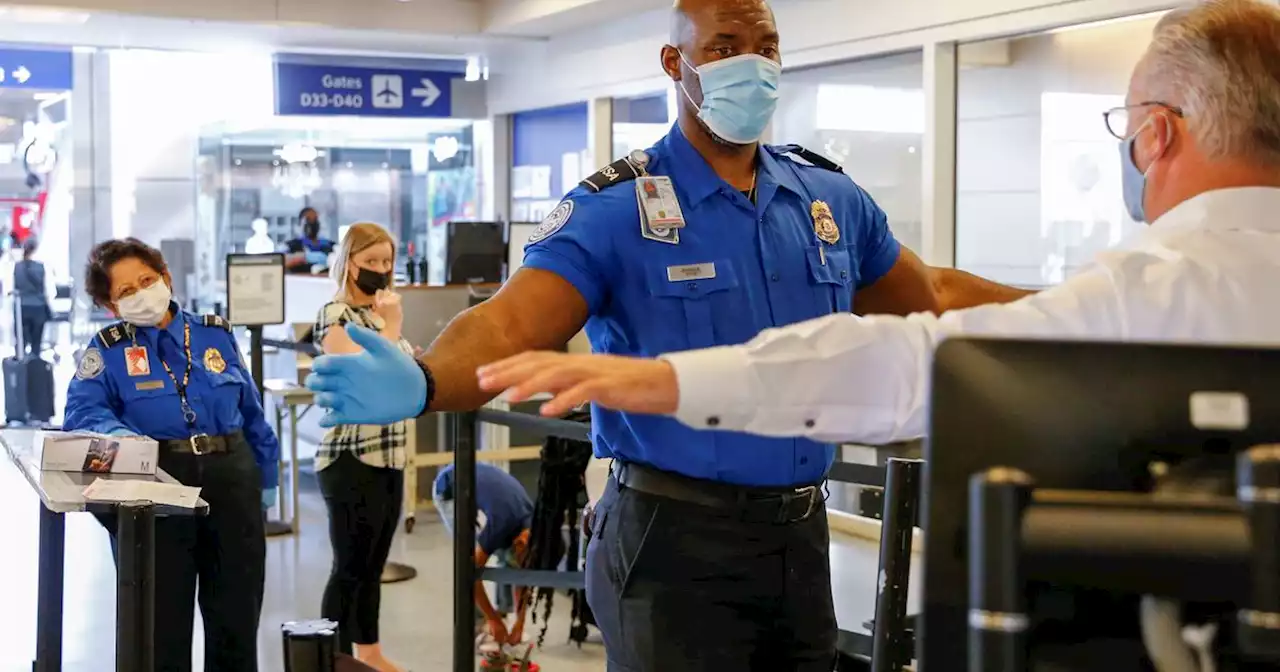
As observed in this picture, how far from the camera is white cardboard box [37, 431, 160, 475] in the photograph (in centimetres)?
346

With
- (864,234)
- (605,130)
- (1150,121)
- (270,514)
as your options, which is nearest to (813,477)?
(864,234)

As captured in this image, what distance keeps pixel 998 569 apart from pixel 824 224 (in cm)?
134

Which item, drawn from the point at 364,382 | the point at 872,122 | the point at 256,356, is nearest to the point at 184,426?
the point at 364,382

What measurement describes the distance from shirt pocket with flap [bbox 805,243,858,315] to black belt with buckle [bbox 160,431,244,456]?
2.36 meters

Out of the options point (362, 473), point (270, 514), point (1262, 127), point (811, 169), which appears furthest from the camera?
point (270, 514)

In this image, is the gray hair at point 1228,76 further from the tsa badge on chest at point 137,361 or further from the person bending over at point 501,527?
the person bending over at point 501,527

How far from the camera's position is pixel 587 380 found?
A: 1173 mm

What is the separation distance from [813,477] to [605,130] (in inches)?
344

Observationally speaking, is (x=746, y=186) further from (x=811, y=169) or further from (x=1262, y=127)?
(x=1262, y=127)

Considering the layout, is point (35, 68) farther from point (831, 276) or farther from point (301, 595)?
point (831, 276)

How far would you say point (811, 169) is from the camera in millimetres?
2334

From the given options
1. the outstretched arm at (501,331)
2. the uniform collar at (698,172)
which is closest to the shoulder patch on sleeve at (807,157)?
the uniform collar at (698,172)

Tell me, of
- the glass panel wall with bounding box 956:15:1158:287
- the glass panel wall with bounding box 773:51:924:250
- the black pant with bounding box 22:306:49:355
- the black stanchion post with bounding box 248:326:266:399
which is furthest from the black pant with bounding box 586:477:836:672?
the black pant with bounding box 22:306:49:355

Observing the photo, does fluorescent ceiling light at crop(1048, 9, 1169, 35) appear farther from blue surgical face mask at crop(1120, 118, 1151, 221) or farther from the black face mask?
blue surgical face mask at crop(1120, 118, 1151, 221)
